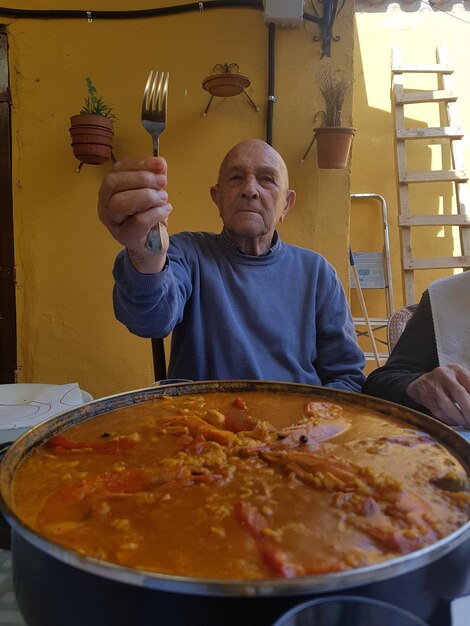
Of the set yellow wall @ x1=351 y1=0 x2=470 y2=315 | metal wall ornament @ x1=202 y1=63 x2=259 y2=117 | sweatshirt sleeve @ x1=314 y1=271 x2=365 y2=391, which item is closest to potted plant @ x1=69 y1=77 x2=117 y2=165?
metal wall ornament @ x1=202 y1=63 x2=259 y2=117

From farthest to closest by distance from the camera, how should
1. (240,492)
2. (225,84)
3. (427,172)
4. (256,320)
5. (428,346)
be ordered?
1. (427,172)
2. (225,84)
3. (256,320)
4. (428,346)
5. (240,492)

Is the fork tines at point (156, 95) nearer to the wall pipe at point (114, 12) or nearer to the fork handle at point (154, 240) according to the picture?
the fork handle at point (154, 240)

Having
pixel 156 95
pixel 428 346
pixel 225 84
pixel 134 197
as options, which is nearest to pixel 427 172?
pixel 225 84

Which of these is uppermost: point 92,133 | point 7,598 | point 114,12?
point 114,12

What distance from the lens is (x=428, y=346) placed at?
165cm

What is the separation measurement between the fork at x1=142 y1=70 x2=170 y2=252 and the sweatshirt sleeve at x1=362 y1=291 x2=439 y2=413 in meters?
0.78

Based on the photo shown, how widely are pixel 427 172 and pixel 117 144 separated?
2206 mm

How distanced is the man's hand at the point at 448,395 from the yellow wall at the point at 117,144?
182cm

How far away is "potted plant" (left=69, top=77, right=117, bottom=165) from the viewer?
108 inches

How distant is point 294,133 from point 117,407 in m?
2.35

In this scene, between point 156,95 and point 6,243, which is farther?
point 6,243

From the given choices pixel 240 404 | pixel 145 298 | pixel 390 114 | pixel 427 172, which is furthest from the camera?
pixel 390 114

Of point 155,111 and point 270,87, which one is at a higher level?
point 270,87

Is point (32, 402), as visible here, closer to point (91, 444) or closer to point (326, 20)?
point (91, 444)
